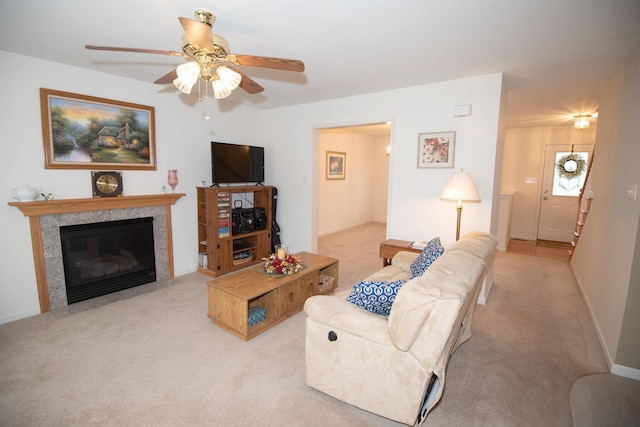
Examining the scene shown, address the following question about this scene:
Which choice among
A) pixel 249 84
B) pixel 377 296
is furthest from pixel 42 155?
pixel 377 296

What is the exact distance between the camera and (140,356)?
2.45 m

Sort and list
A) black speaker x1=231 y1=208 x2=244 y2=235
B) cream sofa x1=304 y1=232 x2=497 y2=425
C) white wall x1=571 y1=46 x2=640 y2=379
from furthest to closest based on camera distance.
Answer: black speaker x1=231 y1=208 x2=244 y2=235 < white wall x1=571 y1=46 x2=640 y2=379 < cream sofa x1=304 y1=232 x2=497 y2=425

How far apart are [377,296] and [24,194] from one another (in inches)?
133

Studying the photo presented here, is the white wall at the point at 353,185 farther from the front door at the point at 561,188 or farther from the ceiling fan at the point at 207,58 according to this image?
the ceiling fan at the point at 207,58

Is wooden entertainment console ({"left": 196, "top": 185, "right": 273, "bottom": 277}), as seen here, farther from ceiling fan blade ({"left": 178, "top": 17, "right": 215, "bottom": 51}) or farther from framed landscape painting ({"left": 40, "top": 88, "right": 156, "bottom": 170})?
ceiling fan blade ({"left": 178, "top": 17, "right": 215, "bottom": 51})

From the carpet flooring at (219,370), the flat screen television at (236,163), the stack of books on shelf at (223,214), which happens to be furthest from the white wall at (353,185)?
the carpet flooring at (219,370)

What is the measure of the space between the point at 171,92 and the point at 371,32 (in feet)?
9.35

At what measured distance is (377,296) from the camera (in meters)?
1.83

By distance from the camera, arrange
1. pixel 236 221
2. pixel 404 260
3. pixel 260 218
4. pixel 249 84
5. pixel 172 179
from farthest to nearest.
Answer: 1. pixel 260 218
2. pixel 236 221
3. pixel 172 179
4. pixel 404 260
5. pixel 249 84

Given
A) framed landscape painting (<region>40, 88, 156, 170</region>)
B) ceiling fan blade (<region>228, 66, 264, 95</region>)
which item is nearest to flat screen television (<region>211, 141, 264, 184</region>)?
framed landscape painting (<region>40, 88, 156, 170</region>)

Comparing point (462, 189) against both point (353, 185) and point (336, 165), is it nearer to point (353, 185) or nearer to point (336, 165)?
point (336, 165)

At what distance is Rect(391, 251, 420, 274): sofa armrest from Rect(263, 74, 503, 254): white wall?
2.10ft

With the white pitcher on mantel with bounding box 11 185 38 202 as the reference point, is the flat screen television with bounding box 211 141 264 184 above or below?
above

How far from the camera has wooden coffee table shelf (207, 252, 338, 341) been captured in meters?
2.68
